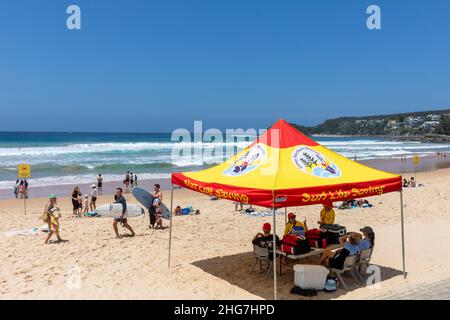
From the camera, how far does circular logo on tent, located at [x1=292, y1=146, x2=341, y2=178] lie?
6758 millimetres

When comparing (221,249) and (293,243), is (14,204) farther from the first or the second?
(293,243)

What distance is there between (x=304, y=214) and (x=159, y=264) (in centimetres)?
708

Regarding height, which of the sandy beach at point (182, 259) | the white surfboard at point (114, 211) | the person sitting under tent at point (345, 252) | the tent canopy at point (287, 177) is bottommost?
the sandy beach at point (182, 259)

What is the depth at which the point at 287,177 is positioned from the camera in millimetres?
6383

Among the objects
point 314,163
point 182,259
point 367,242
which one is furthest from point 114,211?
point 367,242

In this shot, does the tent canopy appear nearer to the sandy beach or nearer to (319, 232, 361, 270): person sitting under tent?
(319, 232, 361, 270): person sitting under tent

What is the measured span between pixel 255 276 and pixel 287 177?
7.13 feet

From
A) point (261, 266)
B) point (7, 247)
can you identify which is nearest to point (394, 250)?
point (261, 266)

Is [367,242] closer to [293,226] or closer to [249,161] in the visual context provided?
[293,226]

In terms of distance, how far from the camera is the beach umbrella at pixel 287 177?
599 centimetres

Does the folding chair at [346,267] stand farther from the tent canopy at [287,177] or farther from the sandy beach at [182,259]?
the tent canopy at [287,177]

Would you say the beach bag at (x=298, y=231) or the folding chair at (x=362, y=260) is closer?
the folding chair at (x=362, y=260)

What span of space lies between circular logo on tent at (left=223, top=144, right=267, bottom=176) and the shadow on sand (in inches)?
74.1

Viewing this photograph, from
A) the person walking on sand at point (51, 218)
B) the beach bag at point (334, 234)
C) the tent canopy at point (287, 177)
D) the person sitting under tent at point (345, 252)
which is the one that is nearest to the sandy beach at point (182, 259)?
the person walking on sand at point (51, 218)
